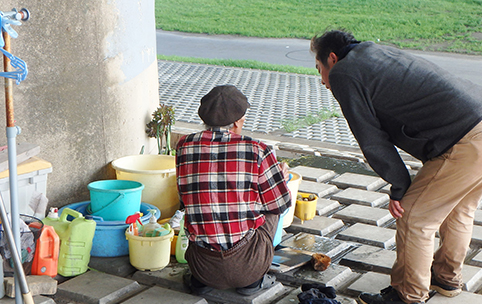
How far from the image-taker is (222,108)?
10.9ft

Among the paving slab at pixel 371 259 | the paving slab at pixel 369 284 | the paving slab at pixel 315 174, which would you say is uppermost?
the paving slab at pixel 315 174

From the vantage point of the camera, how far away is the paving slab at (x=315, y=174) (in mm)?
5957

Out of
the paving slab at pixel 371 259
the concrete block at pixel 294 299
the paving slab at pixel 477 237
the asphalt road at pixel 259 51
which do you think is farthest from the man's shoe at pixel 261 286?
the asphalt road at pixel 259 51

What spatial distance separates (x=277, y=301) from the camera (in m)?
3.51

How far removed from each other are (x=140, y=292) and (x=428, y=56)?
651 inches

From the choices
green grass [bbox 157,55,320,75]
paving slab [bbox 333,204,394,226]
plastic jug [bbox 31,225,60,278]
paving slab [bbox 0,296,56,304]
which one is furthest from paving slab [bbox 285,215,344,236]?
green grass [bbox 157,55,320,75]

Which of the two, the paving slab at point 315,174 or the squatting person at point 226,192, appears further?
the paving slab at point 315,174

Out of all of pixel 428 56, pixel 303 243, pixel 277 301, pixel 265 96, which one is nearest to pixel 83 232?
pixel 277 301

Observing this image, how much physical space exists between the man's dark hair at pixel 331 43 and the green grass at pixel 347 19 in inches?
687

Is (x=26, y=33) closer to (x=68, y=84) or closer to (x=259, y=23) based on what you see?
(x=68, y=84)

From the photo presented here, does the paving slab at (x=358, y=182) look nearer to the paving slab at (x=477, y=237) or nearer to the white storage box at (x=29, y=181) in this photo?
the paving slab at (x=477, y=237)

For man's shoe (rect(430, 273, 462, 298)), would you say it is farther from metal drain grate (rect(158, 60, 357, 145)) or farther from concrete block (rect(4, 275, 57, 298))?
metal drain grate (rect(158, 60, 357, 145))

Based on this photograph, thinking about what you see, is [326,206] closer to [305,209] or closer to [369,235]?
[305,209]

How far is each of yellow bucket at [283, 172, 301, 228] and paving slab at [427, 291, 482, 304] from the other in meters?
1.29
